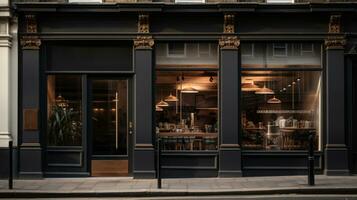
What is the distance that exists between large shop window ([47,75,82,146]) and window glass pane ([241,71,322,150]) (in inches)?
180

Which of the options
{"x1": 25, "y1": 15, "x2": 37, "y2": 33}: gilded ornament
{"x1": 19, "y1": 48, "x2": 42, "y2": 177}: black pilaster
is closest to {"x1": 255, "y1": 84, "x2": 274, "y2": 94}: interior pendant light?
{"x1": 19, "y1": 48, "x2": 42, "y2": 177}: black pilaster

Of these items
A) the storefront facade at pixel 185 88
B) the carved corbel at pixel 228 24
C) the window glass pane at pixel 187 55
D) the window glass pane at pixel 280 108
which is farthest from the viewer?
the window glass pane at pixel 280 108

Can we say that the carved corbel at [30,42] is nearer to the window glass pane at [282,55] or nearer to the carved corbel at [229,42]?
the carved corbel at [229,42]

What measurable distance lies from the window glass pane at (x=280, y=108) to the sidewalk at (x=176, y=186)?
1197mm

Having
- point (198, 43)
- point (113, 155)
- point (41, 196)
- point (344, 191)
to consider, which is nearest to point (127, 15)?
point (198, 43)

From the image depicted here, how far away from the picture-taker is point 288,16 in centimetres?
1697

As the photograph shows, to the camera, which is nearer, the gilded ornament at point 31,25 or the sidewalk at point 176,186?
the sidewalk at point 176,186

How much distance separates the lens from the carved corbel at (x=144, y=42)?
55.4 ft

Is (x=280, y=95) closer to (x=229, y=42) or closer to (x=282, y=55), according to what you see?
(x=282, y=55)

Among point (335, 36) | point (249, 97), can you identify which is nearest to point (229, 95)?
point (249, 97)

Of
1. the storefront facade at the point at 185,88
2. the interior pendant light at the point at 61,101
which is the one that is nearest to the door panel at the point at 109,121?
the storefront facade at the point at 185,88

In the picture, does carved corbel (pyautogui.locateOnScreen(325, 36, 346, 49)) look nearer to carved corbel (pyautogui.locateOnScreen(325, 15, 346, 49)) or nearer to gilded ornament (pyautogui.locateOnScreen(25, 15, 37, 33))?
carved corbel (pyautogui.locateOnScreen(325, 15, 346, 49))

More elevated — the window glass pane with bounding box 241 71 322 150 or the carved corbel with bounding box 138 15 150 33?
the carved corbel with bounding box 138 15 150 33

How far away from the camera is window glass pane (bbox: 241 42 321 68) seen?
56.6 ft
